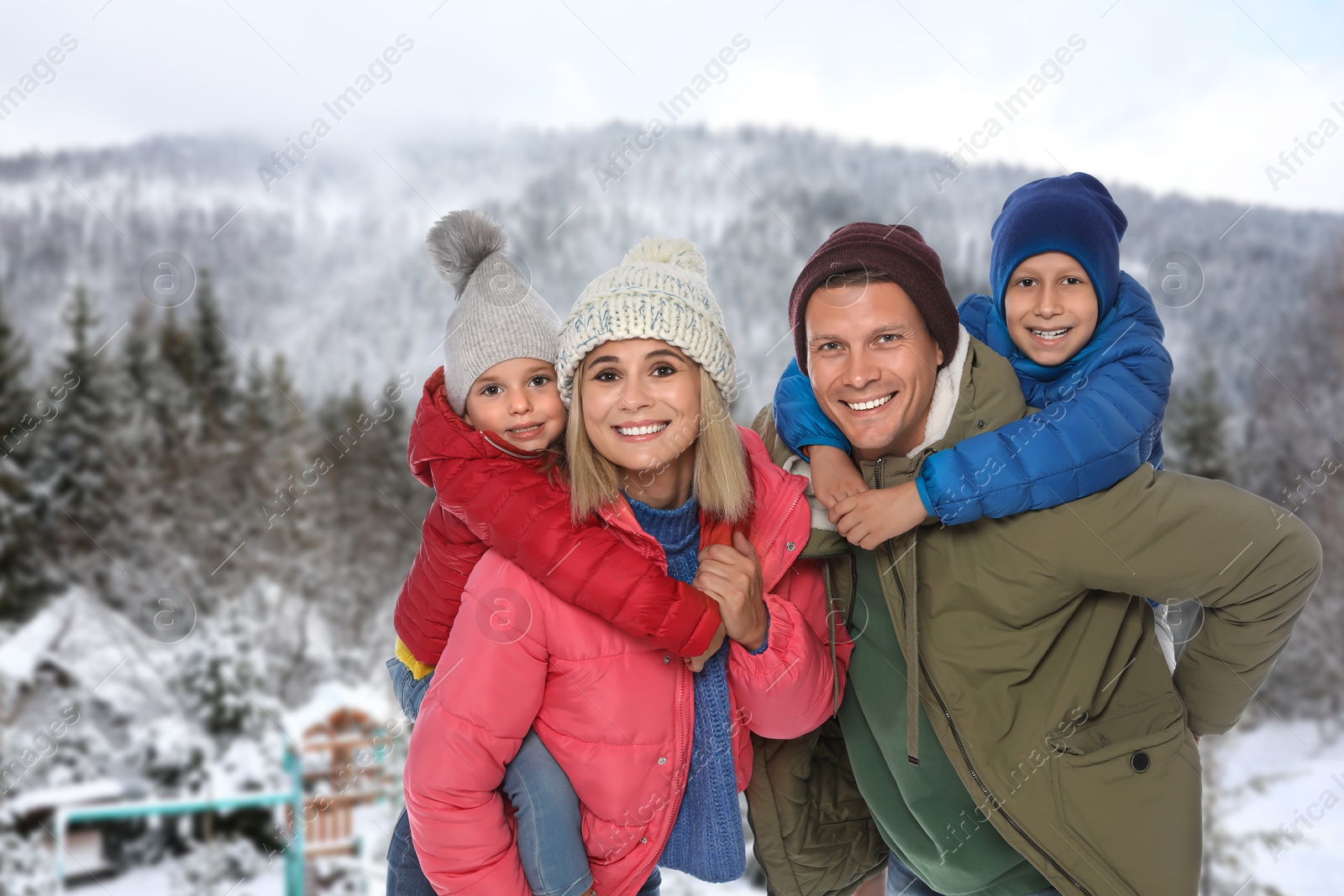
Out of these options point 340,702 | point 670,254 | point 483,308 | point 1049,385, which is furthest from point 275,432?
→ point 1049,385

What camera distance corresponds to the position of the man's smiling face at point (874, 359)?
1.90 m

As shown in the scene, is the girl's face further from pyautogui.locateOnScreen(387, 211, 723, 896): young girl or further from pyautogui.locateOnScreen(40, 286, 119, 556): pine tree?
pyautogui.locateOnScreen(40, 286, 119, 556): pine tree

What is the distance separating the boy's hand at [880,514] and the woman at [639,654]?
163 mm

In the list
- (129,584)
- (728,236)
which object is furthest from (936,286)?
(728,236)

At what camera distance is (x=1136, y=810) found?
1.83 meters

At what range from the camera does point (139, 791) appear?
11.7 metres

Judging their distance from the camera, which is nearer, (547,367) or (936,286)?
(936,286)

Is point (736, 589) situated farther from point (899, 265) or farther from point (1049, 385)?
point (1049, 385)

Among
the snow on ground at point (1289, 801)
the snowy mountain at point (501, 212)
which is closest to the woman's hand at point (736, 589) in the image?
the snow on ground at point (1289, 801)

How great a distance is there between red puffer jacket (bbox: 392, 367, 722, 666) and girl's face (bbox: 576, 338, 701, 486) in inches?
6.3

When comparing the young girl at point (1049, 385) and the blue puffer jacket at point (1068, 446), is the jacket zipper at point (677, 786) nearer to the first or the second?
the young girl at point (1049, 385)

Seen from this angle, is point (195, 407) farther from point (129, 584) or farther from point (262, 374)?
point (129, 584)

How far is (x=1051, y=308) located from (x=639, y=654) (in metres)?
1.17

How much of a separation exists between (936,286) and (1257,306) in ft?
61.5
